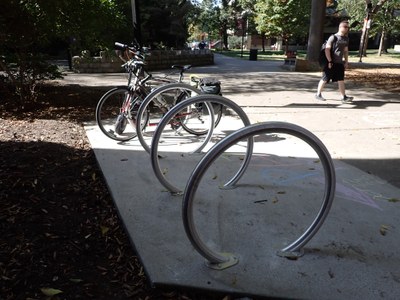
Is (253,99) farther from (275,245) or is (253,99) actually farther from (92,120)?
(275,245)

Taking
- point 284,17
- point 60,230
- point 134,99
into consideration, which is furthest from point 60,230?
point 284,17

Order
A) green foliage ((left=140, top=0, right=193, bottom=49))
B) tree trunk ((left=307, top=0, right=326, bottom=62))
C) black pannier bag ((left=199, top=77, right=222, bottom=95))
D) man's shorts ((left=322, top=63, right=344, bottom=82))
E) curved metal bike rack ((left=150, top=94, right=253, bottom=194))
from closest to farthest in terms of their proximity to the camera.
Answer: curved metal bike rack ((left=150, top=94, right=253, bottom=194)), black pannier bag ((left=199, top=77, right=222, bottom=95)), man's shorts ((left=322, top=63, right=344, bottom=82)), tree trunk ((left=307, top=0, right=326, bottom=62)), green foliage ((left=140, top=0, right=193, bottom=49))

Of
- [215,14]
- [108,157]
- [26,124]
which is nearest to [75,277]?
[108,157]

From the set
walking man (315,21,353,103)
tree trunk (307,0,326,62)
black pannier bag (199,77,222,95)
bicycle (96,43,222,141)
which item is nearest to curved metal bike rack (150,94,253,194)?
bicycle (96,43,222,141)

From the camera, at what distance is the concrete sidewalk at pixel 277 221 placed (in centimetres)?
247

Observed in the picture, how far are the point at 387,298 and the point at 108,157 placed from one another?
3499mm

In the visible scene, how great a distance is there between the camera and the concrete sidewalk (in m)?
2.47

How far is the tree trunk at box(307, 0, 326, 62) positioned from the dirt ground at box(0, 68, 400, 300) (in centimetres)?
1341

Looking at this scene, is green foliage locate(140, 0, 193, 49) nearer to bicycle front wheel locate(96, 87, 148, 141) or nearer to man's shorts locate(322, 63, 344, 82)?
man's shorts locate(322, 63, 344, 82)

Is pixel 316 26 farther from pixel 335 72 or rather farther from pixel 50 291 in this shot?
pixel 50 291

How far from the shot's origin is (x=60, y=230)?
3.12m

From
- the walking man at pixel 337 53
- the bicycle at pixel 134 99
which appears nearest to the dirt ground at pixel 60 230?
the bicycle at pixel 134 99

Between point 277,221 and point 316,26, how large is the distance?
14.9 m

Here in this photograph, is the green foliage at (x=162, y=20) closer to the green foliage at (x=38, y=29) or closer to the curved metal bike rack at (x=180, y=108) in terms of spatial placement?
the green foliage at (x=38, y=29)
